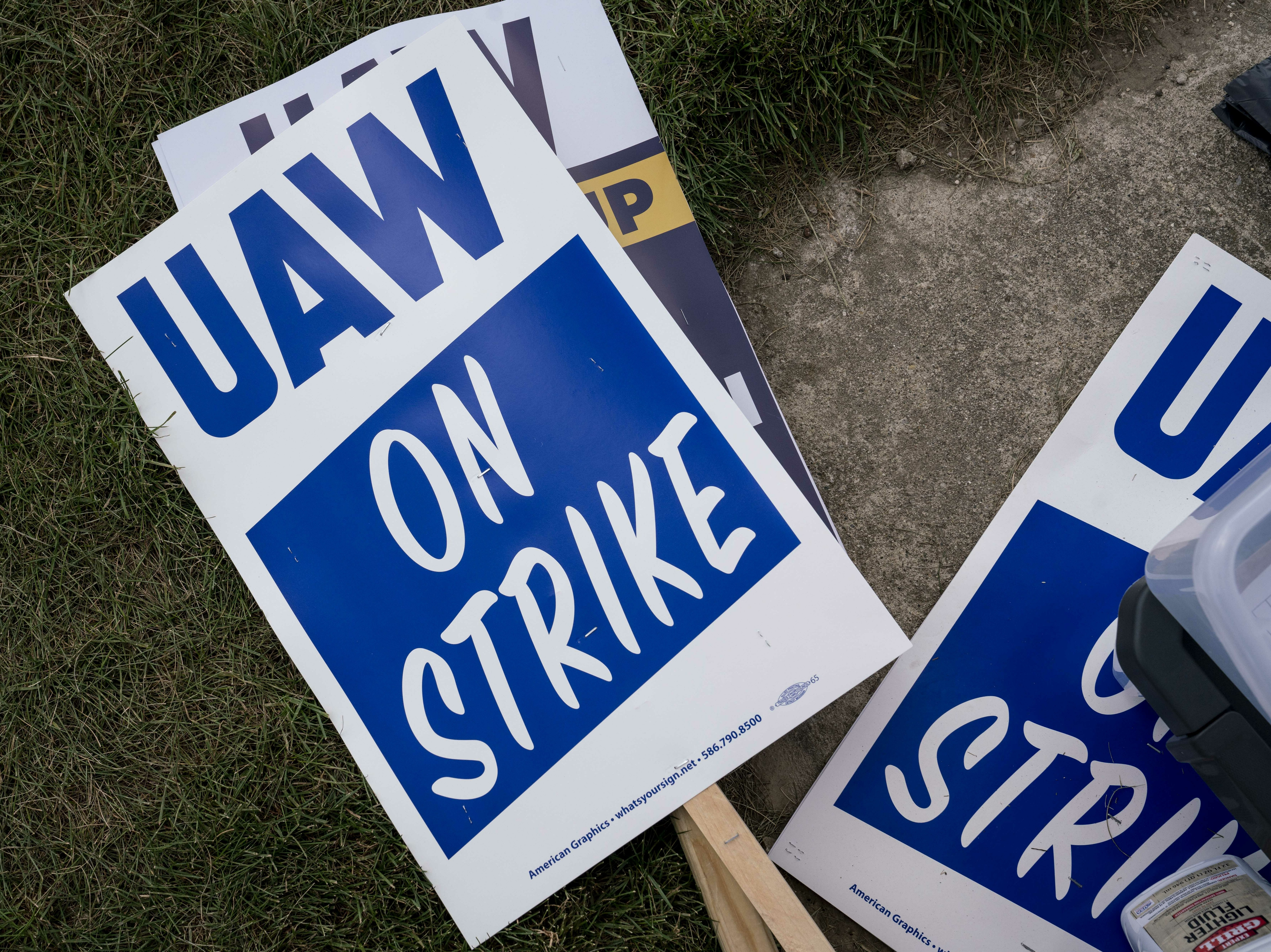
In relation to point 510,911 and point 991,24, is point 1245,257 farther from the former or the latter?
point 510,911

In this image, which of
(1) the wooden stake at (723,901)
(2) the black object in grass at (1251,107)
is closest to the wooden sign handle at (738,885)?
(1) the wooden stake at (723,901)

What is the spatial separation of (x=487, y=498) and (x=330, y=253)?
15.2 inches

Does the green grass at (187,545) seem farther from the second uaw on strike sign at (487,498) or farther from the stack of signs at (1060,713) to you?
the stack of signs at (1060,713)

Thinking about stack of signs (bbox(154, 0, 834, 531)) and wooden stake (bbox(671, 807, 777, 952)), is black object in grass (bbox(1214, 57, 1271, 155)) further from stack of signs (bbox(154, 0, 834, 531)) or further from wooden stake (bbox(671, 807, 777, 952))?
wooden stake (bbox(671, 807, 777, 952))

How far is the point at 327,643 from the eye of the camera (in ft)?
3.16

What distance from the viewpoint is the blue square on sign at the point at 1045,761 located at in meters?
0.96

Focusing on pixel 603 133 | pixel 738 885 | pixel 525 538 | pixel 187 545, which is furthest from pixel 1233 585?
pixel 187 545

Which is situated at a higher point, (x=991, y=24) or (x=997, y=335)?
(x=991, y=24)

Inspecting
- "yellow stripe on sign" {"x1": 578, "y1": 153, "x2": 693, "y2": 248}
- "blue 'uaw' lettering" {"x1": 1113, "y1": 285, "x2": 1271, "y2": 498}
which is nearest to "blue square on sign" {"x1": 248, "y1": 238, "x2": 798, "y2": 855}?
"yellow stripe on sign" {"x1": 578, "y1": 153, "x2": 693, "y2": 248}

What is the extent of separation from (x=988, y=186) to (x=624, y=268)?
0.55 metres

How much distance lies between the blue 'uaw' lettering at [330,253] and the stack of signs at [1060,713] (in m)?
Result: 0.83

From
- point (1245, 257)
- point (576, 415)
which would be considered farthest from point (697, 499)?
point (1245, 257)

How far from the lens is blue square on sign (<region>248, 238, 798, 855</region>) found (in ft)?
2.98

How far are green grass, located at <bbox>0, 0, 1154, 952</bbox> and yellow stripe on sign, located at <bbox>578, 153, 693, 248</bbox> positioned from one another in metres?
0.04
